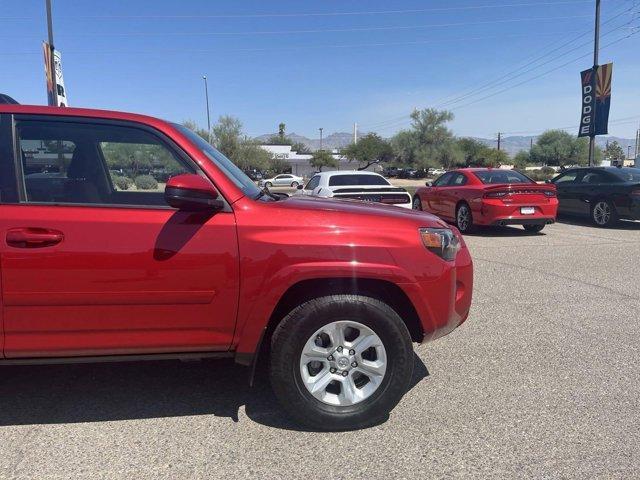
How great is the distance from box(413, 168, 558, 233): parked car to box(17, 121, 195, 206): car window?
28.5ft

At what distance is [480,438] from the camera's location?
3111mm

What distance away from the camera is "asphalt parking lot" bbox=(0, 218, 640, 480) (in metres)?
2.83

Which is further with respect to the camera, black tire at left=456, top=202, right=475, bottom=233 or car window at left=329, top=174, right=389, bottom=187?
black tire at left=456, top=202, right=475, bottom=233

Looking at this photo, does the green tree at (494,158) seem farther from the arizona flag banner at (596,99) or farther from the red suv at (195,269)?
the red suv at (195,269)

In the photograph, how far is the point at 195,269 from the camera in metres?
3.00

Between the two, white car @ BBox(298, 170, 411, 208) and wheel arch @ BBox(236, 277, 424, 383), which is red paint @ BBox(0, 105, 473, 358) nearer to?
wheel arch @ BBox(236, 277, 424, 383)

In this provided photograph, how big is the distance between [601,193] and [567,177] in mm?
1548

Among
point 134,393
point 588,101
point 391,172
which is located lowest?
point 391,172

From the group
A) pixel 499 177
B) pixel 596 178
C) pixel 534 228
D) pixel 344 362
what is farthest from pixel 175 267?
pixel 596 178

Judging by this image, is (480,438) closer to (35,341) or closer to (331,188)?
(35,341)

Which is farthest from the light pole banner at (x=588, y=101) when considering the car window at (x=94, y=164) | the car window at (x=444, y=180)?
the car window at (x=94, y=164)

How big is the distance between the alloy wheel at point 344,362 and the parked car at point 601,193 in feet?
34.7

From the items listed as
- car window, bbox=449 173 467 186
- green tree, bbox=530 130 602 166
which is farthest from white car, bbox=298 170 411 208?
green tree, bbox=530 130 602 166

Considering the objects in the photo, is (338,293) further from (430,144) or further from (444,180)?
(430,144)
